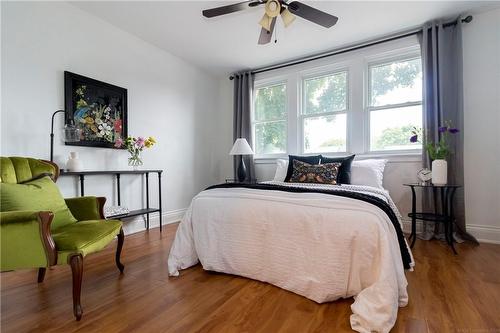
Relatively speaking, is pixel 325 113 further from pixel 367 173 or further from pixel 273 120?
pixel 367 173

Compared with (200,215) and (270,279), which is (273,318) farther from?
(200,215)

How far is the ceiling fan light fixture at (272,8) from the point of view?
2100 mm

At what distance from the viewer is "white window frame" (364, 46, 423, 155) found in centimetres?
327

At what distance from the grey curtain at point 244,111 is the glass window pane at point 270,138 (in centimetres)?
23

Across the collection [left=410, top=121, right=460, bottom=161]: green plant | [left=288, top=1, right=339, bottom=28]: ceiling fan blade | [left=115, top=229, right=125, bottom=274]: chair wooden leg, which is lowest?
Answer: [left=115, top=229, right=125, bottom=274]: chair wooden leg

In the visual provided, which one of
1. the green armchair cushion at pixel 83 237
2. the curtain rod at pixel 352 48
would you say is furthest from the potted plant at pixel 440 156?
the green armchair cushion at pixel 83 237

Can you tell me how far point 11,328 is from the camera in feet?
4.45

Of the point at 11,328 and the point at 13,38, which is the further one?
the point at 13,38

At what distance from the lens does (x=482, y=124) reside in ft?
9.37

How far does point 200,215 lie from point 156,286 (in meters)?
0.60

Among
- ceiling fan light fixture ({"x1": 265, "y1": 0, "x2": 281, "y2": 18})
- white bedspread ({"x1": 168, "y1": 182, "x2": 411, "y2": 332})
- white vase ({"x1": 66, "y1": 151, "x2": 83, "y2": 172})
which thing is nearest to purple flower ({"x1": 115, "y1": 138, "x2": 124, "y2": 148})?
white vase ({"x1": 66, "y1": 151, "x2": 83, "y2": 172})

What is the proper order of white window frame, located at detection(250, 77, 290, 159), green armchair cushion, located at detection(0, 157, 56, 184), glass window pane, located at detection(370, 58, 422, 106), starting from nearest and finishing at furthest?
green armchair cushion, located at detection(0, 157, 56, 184) → glass window pane, located at detection(370, 58, 422, 106) → white window frame, located at detection(250, 77, 290, 159)

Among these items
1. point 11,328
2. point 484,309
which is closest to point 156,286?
point 11,328

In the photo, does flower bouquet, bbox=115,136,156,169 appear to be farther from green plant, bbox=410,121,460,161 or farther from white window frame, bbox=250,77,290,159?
green plant, bbox=410,121,460,161
